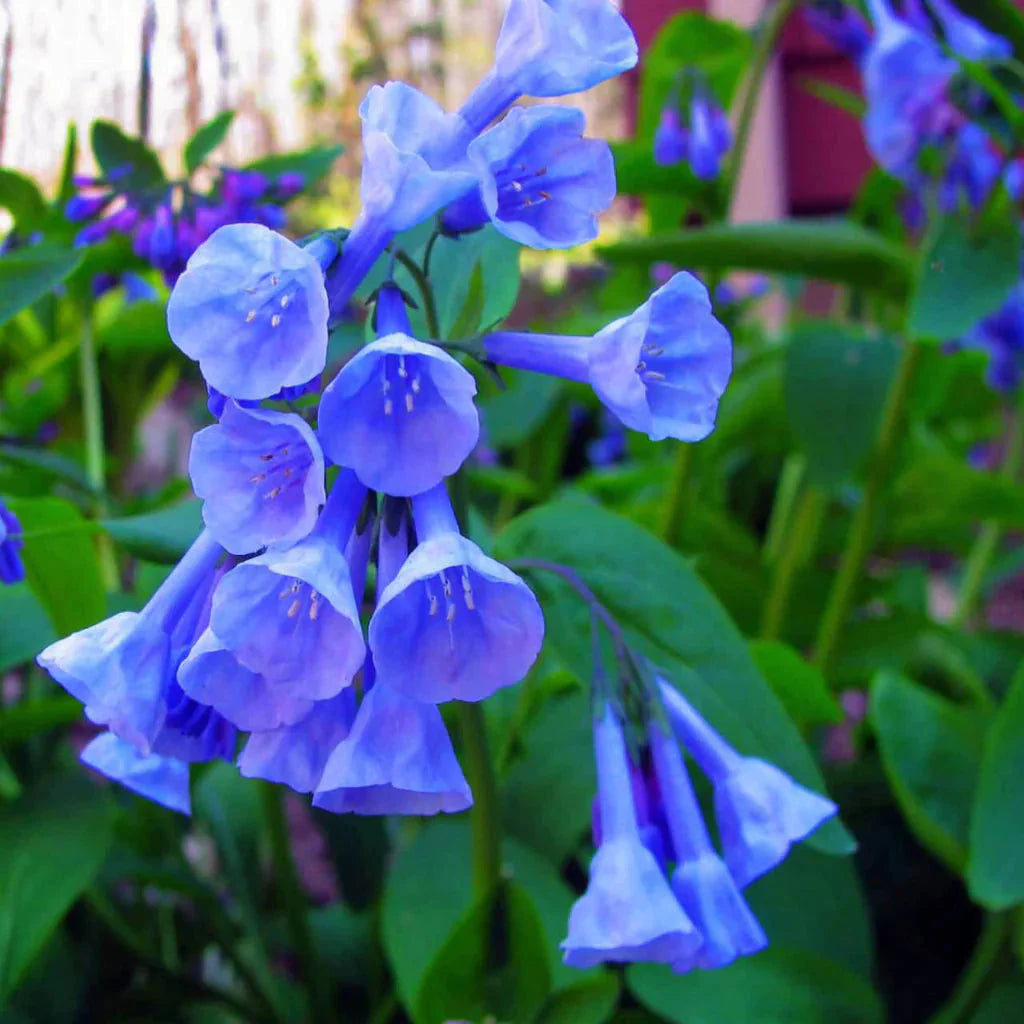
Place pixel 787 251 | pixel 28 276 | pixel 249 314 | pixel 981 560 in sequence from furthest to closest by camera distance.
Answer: pixel 981 560
pixel 787 251
pixel 28 276
pixel 249 314

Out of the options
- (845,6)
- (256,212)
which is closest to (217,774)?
(256,212)

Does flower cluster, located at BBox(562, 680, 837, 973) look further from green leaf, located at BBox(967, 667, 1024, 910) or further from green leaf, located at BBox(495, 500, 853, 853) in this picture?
green leaf, located at BBox(967, 667, 1024, 910)

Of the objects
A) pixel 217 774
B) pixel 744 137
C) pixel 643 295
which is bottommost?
pixel 217 774

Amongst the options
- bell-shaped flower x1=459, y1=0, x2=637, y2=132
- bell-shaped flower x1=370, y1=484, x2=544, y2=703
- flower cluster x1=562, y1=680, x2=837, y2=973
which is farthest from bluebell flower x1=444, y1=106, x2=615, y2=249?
flower cluster x1=562, y1=680, x2=837, y2=973

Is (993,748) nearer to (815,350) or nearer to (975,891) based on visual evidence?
(975,891)

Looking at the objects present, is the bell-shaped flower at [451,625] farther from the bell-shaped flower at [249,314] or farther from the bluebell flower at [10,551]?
the bluebell flower at [10,551]

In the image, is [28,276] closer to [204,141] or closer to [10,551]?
[10,551]

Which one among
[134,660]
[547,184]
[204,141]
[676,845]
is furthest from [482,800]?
[204,141]
